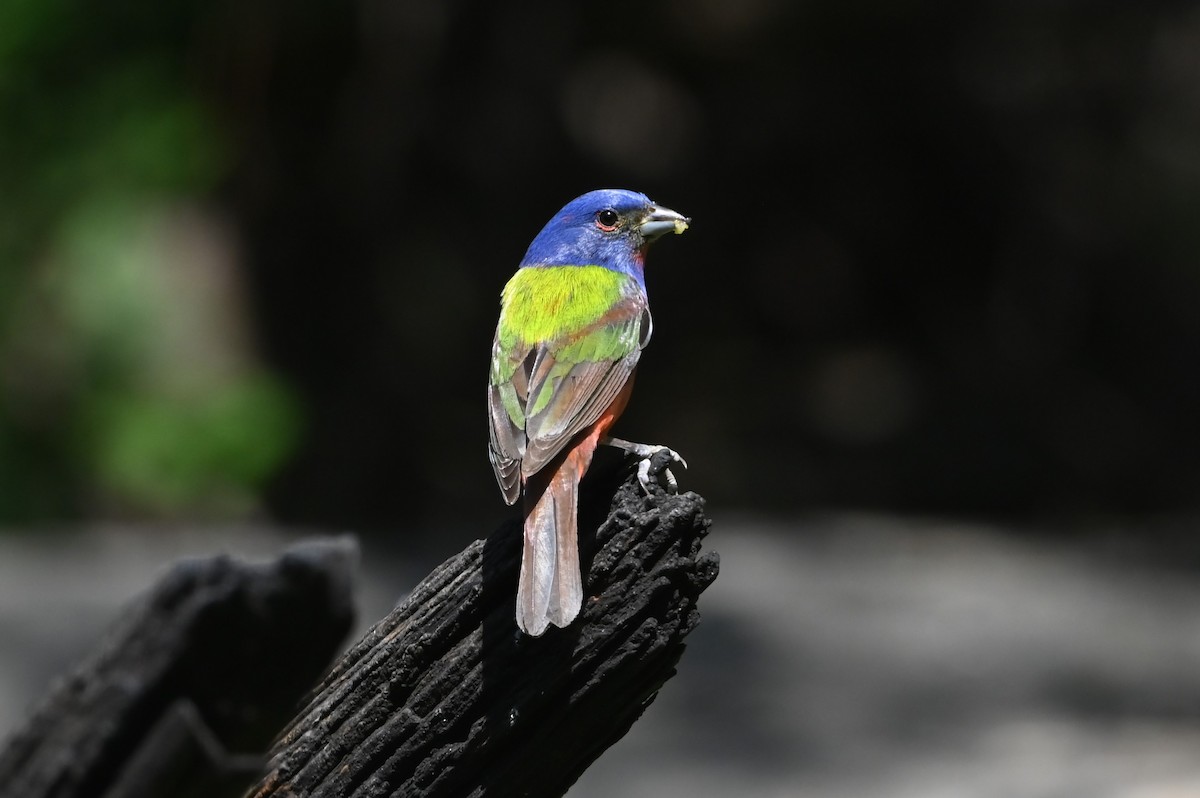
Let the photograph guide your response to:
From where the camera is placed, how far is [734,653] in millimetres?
7922

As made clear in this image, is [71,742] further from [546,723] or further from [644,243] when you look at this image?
[644,243]

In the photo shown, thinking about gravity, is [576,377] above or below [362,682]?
above

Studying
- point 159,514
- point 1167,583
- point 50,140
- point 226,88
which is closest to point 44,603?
point 159,514

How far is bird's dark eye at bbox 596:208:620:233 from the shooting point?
4152 mm

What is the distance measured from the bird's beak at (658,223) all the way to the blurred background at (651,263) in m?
5.61

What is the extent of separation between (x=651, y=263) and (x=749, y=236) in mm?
1314

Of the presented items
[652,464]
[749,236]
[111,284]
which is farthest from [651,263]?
[652,464]

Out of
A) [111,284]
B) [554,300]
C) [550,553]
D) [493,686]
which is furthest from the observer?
[111,284]

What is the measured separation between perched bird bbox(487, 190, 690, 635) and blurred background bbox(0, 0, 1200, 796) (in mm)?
5642

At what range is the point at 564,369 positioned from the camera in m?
3.27

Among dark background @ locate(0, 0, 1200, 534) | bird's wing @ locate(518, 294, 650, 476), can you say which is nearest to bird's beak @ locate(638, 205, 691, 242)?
bird's wing @ locate(518, 294, 650, 476)

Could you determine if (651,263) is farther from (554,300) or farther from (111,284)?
(554,300)

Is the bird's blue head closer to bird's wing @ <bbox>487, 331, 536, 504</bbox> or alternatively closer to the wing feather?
the wing feather

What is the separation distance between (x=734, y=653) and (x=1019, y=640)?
163cm
